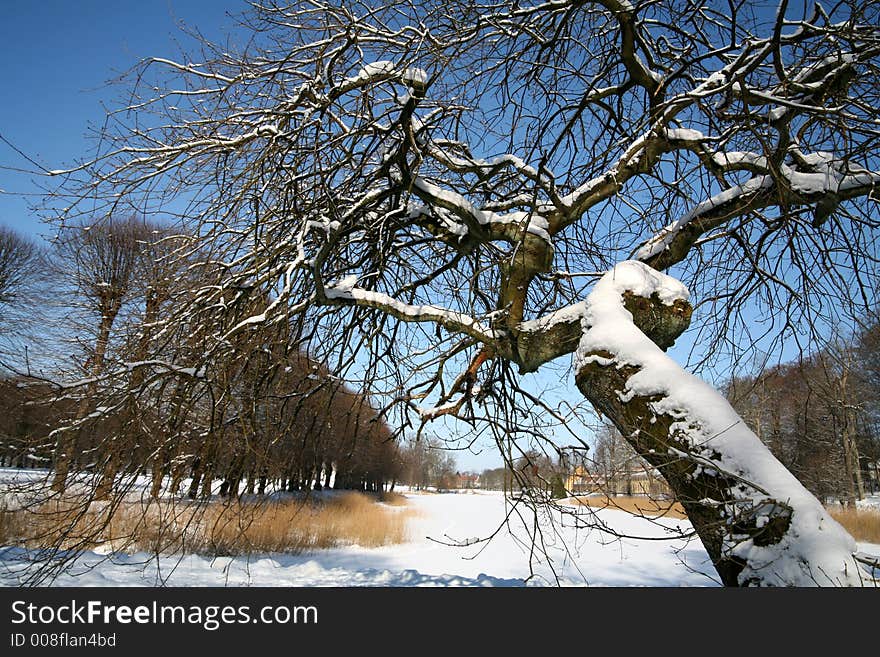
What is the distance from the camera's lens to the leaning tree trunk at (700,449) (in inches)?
59.6

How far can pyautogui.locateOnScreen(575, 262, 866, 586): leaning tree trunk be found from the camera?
1514 millimetres

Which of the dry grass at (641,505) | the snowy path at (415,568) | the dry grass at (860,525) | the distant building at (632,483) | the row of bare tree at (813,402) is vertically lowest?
the snowy path at (415,568)

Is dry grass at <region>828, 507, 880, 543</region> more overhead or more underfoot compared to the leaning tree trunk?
more underfoot

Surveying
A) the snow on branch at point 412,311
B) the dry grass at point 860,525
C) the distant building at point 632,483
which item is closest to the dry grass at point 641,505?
the distant building at point 632,483

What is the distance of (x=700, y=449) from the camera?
1.78 metres

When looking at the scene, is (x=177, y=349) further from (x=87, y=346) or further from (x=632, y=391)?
(x=632, y=391)

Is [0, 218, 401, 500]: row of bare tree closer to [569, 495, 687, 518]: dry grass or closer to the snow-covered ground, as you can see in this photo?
[569, 495, 687, 518]: dry grass

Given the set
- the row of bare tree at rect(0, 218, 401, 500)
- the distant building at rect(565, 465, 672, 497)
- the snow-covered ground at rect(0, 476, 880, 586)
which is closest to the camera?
the distant building at rect(565, 465, 672, 497)

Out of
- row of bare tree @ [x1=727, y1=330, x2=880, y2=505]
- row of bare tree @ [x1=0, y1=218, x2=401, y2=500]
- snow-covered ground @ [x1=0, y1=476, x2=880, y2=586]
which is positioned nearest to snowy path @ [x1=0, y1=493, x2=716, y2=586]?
snow-covered ground @ [x1=0, y1=476, x2=880, y2=586]

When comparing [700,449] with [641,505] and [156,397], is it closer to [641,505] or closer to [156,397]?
[641,505]

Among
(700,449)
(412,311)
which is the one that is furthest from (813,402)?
(412,311)

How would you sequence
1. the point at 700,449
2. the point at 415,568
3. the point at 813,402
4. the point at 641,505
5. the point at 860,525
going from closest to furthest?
the point at 700,449, the point at 641,505, the point at 813,402, the point at 415,568, the point at 860,525

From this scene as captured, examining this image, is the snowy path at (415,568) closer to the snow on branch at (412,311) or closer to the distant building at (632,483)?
the snow on branch at (412,311)

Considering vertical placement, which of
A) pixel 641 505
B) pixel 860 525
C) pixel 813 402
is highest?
pixel 813 402
